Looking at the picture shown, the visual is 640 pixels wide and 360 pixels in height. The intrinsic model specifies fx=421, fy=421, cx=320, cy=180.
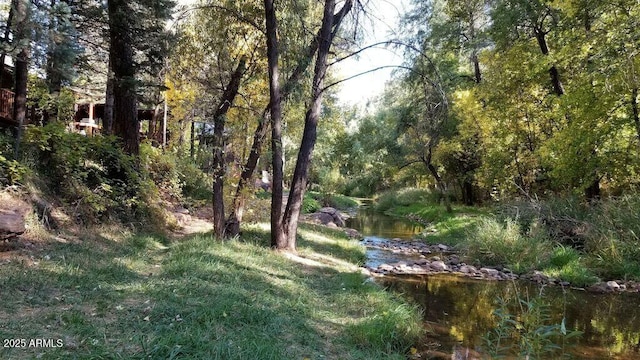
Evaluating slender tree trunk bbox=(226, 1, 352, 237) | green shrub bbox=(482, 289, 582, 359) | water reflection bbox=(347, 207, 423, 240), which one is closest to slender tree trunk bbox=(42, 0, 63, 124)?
slender tree trunk bbox=(226, 1, 352, 237)

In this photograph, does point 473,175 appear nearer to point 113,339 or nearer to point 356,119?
point 113,339

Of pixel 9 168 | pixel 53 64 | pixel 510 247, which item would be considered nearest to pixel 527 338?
pixel 510 247

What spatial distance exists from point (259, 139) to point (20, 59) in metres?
4.64

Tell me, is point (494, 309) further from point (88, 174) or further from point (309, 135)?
point (88, 174)

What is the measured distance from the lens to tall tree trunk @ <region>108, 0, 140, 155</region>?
904 cm

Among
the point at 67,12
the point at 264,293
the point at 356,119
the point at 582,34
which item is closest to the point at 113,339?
the point at 264,293

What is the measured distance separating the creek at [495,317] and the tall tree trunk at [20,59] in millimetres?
7460

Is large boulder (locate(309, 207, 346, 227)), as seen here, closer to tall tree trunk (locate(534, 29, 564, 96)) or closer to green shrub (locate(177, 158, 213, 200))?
green shrub (locate(177, 158, 213, 200))

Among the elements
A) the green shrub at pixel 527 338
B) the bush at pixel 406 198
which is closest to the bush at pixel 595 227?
the green shrub at pixel 527 338

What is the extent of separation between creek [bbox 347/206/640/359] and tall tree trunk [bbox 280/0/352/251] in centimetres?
224

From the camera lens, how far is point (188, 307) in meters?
4.55

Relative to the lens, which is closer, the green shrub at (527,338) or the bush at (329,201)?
the green shrub at (527,338)

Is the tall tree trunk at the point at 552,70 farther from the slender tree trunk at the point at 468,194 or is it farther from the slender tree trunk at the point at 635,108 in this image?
the slender tree trunk at the point at 468,194

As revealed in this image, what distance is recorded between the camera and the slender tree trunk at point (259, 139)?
9359 mm
